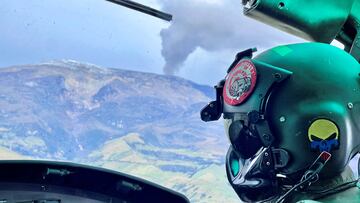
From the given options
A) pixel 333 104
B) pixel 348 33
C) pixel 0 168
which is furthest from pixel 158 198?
pixel 348 33

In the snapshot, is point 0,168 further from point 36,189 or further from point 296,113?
point 296,113

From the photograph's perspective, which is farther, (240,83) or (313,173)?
(240,83)

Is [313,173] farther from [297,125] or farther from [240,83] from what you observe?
[240,83]

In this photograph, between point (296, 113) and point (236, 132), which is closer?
point (296, 113)

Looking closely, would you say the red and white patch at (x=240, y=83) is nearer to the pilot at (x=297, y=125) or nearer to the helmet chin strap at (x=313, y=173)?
the pilot at (x=297, y=125)

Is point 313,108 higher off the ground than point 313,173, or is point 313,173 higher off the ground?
point 313,108

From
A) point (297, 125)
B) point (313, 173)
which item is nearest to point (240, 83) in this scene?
point (297, 125)

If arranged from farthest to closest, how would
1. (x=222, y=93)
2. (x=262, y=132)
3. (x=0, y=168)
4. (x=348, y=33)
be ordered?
1. (x=348, y=33)
2. (x=222, y=93)
3. (x=262, y=132)
4. (x=0, y=168)

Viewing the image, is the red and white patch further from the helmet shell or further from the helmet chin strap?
the helmet chin strap
